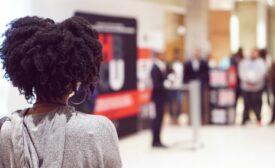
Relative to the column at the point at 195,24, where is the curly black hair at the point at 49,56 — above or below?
above

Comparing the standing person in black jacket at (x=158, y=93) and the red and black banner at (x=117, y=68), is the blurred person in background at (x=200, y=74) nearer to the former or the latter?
the red and black banner at (x=117, y=68)

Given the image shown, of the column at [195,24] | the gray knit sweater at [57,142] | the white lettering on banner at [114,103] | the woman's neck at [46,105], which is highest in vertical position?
the woman's neck at [46,105]

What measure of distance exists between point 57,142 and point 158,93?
733 centimetres

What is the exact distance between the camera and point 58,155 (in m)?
1.84

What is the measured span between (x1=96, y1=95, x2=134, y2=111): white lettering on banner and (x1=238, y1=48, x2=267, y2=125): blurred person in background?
3111mm

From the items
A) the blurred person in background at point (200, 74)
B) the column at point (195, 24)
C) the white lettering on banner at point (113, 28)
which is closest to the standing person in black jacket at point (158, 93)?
the white lettering on banner at point (113, 28)

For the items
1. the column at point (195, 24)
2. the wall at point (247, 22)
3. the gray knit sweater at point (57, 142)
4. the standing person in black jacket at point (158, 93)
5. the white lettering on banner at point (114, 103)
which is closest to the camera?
the gray knit sweater at point (57, 142)

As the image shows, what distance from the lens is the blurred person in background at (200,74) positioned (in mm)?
11477

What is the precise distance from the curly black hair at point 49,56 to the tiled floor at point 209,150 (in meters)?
5.78

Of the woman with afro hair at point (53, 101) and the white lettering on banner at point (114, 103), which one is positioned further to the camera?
the white lettering on banner at point (114, 103)

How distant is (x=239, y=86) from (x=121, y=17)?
13.0 ft

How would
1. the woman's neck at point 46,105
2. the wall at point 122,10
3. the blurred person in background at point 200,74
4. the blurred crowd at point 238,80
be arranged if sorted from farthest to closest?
1. the blurred crowd at point 238,80
2. the blurred person in background at point 200,74
3. the wall at point 122,10
4. the woman's neck at point 46,105

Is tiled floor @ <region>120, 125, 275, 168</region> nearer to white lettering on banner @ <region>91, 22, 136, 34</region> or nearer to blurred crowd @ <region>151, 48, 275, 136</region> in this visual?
blurred crowd @ <region>151, 48, 275, 136</region>

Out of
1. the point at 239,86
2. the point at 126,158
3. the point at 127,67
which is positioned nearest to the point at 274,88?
the point at 239,86
